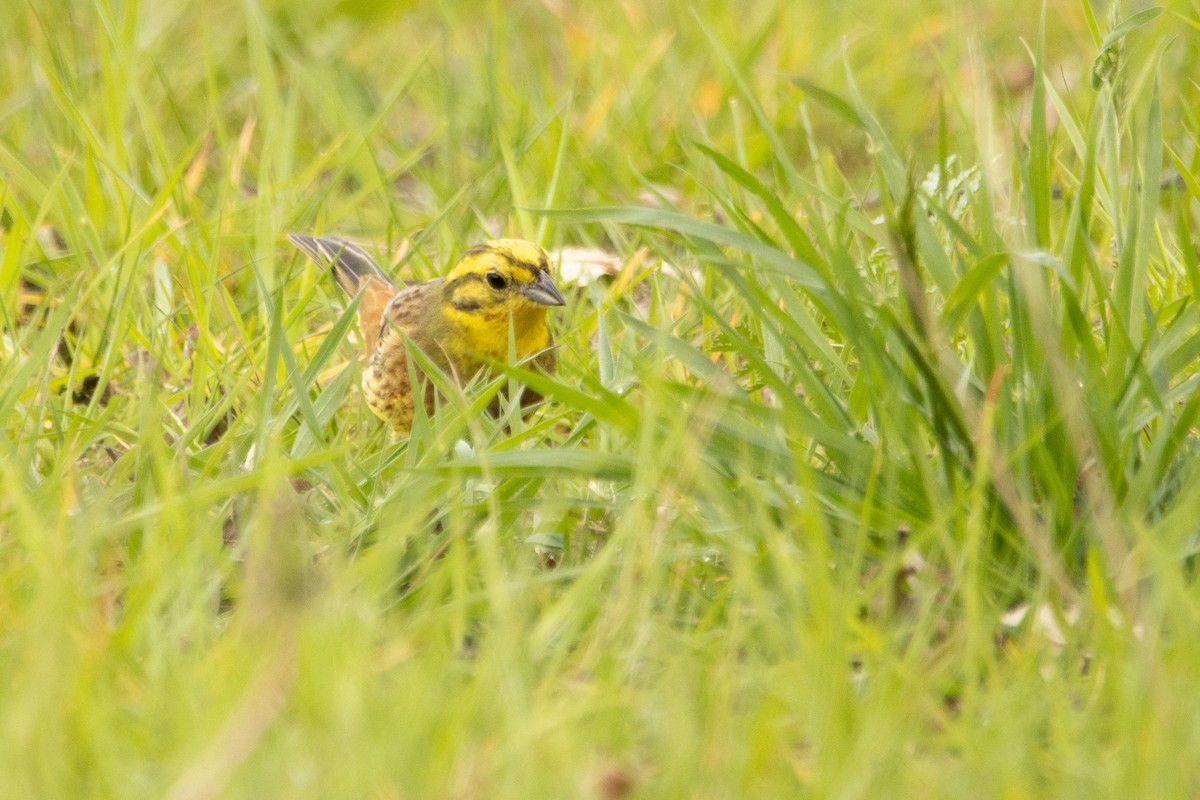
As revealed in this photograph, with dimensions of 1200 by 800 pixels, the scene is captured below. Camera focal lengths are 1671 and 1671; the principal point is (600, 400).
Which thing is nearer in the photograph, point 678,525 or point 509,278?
point 678,525

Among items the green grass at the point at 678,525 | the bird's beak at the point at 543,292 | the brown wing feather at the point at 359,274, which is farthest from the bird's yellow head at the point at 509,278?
the brown wing feather at the point at 359,274

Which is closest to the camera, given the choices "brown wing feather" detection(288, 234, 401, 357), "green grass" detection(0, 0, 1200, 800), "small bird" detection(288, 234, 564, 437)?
"green grass" detection(0, 0, 1200, 800)

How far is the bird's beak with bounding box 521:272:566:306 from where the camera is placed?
460 cm

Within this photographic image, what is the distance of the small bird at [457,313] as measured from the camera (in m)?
4.60

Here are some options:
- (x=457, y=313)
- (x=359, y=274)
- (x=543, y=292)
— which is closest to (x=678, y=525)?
(x=543, y=292)

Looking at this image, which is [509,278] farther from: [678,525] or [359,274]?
[678,525]

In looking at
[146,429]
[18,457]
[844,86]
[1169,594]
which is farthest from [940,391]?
[844,86]

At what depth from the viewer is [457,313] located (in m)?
4.86

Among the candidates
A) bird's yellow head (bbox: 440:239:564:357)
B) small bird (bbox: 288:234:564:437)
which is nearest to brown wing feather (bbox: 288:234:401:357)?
small bird (bbox: 288:234:564:437)

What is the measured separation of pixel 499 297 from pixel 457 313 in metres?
0.22

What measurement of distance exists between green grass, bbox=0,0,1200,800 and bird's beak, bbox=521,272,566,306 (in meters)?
0.12

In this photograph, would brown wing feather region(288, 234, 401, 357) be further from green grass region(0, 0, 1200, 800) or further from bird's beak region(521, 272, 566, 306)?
bird's beak region(521, 272, 566, 306)

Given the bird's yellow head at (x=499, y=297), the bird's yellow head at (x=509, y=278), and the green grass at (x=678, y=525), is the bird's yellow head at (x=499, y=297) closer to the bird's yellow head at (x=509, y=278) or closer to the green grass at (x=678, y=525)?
the bird's yellow head at (x=509, y=278)

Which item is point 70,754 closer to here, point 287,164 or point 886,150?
point 886,150
